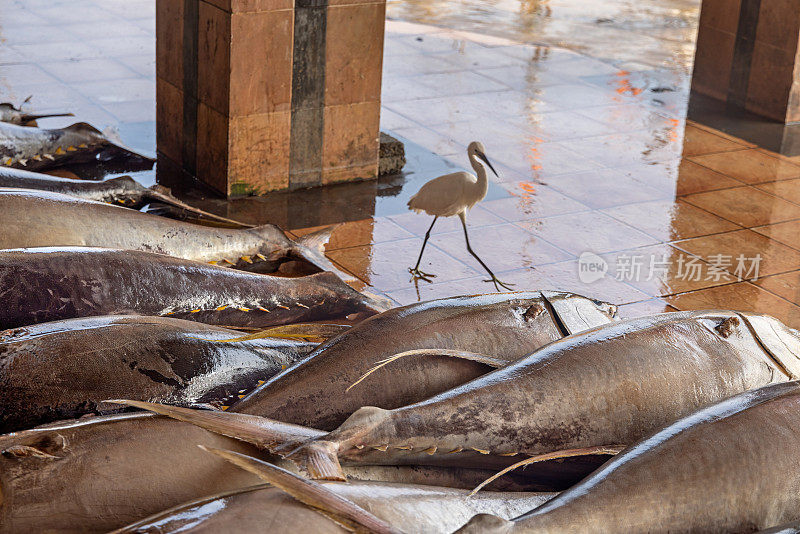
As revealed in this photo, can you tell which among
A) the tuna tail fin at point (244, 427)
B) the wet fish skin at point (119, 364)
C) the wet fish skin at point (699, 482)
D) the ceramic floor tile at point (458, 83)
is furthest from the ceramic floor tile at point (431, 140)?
the tuna tail fin at point (244, 427)

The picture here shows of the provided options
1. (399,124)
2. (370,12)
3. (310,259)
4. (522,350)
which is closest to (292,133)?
(370,12)

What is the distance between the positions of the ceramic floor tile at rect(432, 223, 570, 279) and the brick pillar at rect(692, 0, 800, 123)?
4.01m

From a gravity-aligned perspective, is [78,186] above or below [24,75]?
above

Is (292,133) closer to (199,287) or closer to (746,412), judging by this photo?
(199,287)

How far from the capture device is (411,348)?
2129mm

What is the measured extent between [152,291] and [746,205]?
4756 millimetres

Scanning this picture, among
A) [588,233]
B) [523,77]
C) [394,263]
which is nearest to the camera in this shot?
[394,263]

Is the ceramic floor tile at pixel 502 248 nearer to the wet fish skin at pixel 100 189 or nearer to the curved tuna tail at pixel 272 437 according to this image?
the wet fish skin at pixel 100 189

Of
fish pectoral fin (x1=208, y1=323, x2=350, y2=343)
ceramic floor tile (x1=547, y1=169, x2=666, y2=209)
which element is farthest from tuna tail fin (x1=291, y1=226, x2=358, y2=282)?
ceramic floor tile (x1=547, y1=169, x2=666, y2=209)

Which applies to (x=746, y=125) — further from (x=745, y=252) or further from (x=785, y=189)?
(x=745, y=252)

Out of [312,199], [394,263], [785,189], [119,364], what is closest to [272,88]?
[312,199]

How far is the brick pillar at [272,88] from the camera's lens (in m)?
5.74

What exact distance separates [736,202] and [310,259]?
375 centimetres

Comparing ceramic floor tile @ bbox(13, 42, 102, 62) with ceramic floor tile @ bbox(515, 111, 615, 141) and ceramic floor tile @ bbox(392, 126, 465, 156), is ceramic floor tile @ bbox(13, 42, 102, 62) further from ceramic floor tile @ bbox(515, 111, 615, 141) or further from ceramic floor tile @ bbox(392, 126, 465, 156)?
ceramic floor tile @ bbox(515, 111, 615, 141)
